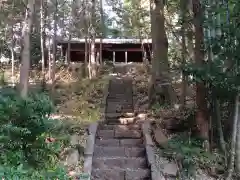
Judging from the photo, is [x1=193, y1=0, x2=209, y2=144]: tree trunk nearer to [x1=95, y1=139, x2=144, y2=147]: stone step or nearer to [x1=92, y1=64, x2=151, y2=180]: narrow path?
[x1=92, y1=64, x2=151, y2=180]: narrow path

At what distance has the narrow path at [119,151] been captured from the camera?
686 centimetres

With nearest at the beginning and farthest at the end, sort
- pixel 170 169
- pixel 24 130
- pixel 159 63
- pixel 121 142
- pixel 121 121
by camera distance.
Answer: pixel 24 130, pixel 170 169, pixel 121 142, pixel 121 121, pixel 159 63

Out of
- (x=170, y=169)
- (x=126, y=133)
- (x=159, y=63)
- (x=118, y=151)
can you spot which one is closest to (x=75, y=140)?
(x=118, y=151)

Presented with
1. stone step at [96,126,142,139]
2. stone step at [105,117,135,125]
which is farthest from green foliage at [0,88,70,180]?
stone step at [105,117,135,125]

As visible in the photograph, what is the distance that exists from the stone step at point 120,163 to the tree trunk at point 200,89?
4.45 ft

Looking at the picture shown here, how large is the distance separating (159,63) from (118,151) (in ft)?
15.9

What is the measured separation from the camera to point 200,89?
24.1ft

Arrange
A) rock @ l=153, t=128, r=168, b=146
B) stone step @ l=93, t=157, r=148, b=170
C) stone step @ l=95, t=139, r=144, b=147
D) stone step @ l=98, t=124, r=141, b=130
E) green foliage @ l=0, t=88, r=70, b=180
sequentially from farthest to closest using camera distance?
stone step @ l=98, t=124, r=141, b=130, stone step @ l=95, t=139, r=144, b=147, rock @ l=153, t=128, r=168, b=146, stone step @ l=93, t=157, r=148, b=170, green foliage @ l=0, t=88, r=70, b=180

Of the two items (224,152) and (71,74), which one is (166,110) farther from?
(71,74)

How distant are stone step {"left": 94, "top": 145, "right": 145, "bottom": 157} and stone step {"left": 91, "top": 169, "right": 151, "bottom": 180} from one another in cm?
81

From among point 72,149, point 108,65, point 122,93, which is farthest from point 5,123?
point 108,65

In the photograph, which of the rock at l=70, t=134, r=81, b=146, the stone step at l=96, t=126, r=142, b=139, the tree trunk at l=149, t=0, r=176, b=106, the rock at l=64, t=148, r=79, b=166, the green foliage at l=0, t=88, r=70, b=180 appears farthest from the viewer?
the tree trunk at l=149, t=0, r=176, b=106

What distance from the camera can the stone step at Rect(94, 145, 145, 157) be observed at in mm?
7773

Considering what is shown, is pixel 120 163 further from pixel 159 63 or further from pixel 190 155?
pixel 159 63
